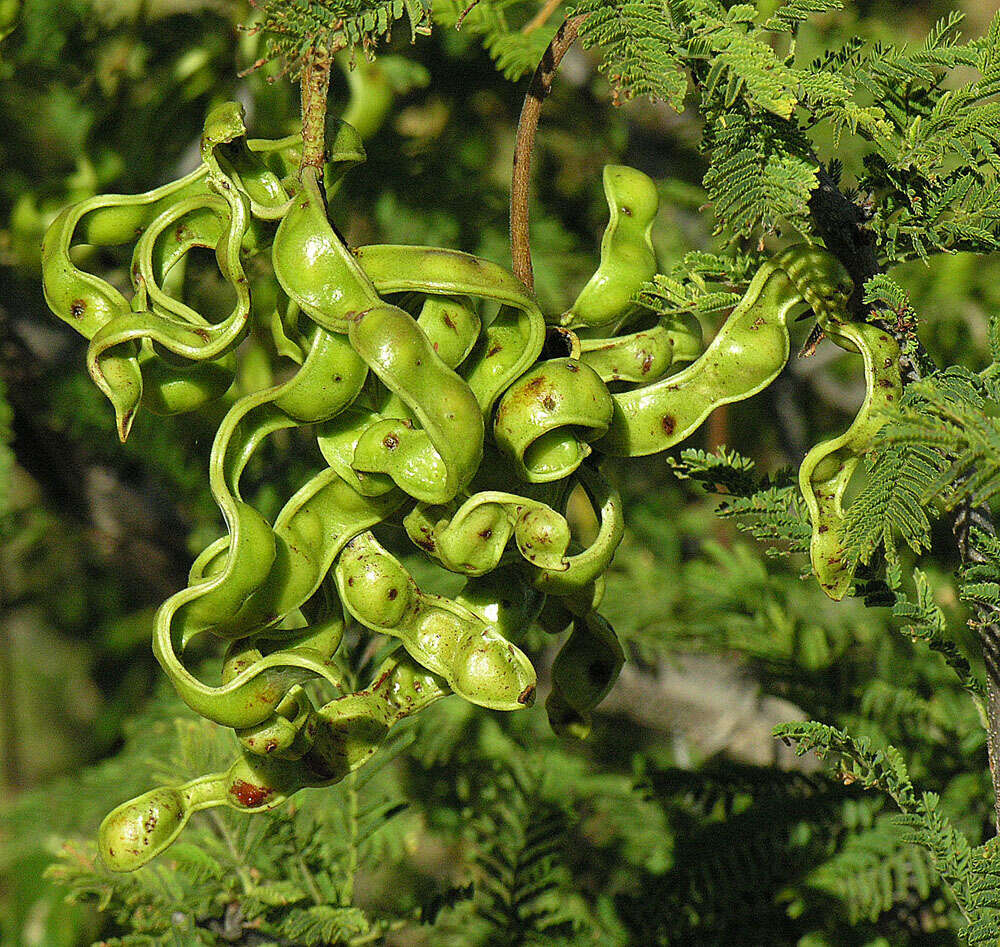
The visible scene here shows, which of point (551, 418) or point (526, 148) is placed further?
point (526, 148)

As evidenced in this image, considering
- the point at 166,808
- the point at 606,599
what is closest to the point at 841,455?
the point at 166,808

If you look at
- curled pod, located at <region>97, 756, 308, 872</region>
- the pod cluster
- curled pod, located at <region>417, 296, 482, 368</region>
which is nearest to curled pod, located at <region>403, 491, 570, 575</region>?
the pod cluster

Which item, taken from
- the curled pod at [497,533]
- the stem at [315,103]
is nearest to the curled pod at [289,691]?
the curled pod at [497,533]

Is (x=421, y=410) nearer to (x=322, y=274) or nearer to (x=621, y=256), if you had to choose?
(x=322, y=274)

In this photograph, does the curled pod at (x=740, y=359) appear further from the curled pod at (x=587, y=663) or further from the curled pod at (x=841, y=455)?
the curled pod at (x=587, y=663)

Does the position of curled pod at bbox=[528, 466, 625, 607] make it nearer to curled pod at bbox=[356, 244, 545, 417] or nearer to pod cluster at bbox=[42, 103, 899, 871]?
pod cluster at bbox=[42, 103, 899, 871]

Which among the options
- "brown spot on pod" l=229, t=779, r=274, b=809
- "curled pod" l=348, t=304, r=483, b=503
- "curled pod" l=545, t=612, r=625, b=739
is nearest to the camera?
"curled pod" l=348, t=304, r=483, b=503
